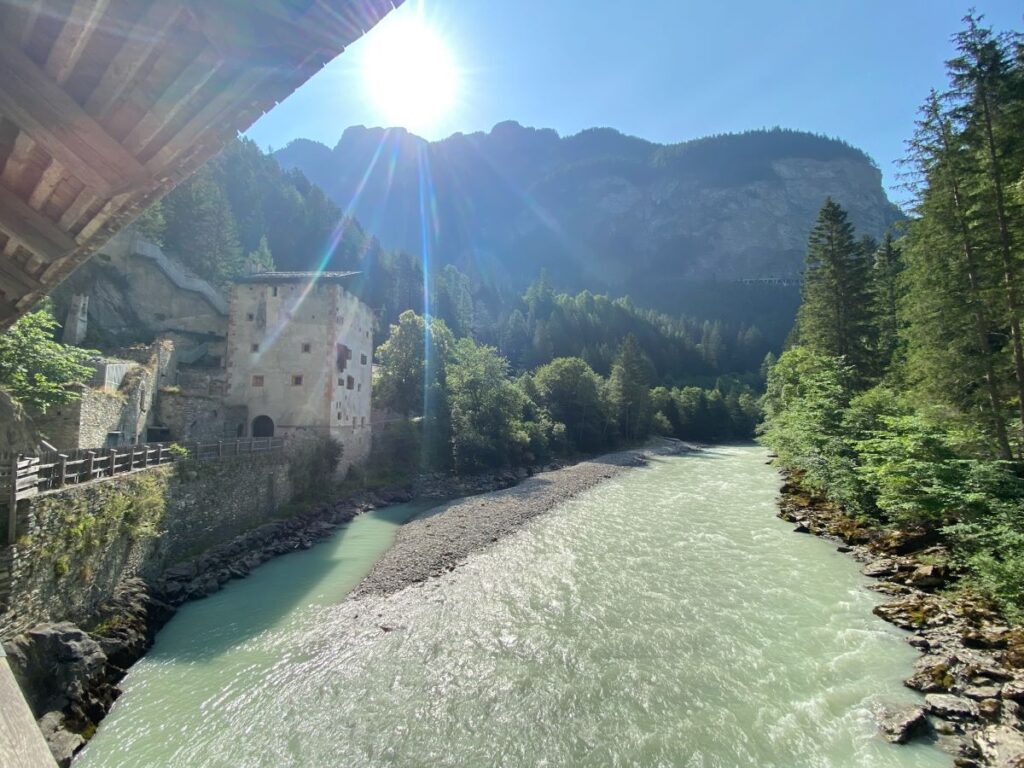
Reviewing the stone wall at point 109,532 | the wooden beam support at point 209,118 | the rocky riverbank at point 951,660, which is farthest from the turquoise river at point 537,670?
the wooden beam support at point 209,118

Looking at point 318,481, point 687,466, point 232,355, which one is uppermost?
point 232,355

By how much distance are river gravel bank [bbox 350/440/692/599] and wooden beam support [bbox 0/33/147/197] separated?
45.3ft

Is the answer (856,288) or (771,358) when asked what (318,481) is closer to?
(856,288)

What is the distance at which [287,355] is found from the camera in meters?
28.3

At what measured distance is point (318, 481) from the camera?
26828 mm

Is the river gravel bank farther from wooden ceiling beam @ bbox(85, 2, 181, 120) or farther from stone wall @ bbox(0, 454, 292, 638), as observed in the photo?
wooden ceiling beam @ bbox(85, 2, 181, 120)

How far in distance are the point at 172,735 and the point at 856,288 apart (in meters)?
36.3

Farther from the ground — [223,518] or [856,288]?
[856,288]

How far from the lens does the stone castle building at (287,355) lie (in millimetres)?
28000

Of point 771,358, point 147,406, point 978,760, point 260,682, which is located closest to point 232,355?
point 147,406

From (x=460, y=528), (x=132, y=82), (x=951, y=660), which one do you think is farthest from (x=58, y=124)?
(x=460, y=528)

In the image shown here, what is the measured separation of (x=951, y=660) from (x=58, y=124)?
47.8 feet

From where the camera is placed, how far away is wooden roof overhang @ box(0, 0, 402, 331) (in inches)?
95.1

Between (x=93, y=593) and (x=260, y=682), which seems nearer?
A: (x=260, y=682)
